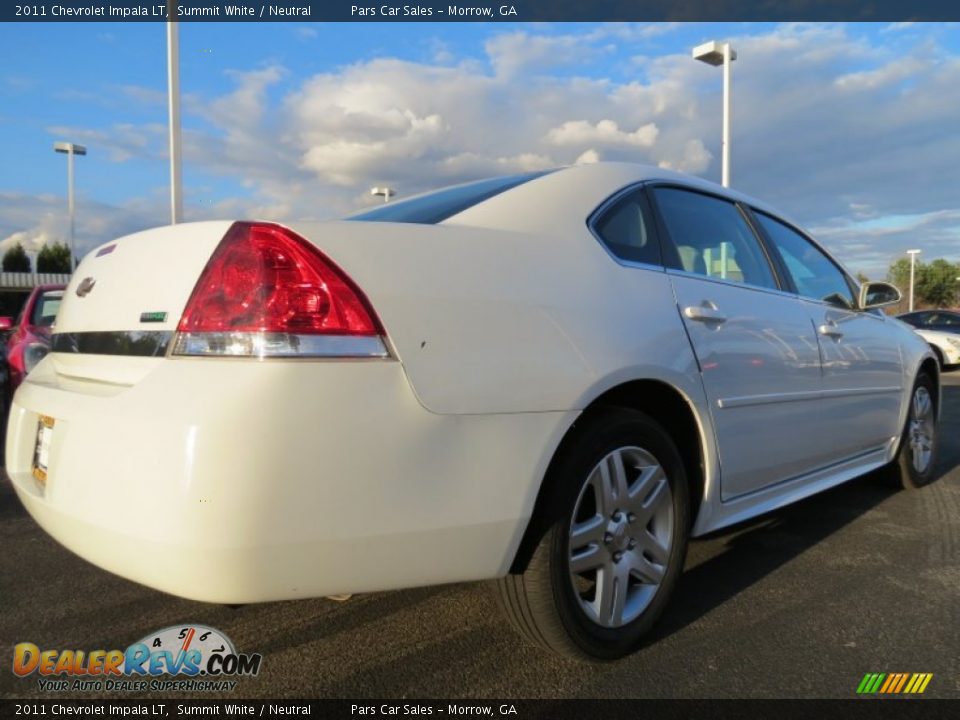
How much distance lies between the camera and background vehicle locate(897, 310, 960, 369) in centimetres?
1527

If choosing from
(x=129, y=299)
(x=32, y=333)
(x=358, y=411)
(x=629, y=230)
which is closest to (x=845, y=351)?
(x=629, y=230)

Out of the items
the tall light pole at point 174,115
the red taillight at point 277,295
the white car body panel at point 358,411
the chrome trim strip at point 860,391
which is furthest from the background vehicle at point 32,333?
the chrome trim strip at point 860,391

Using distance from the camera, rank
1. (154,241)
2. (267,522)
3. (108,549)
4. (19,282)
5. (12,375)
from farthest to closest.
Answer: (19,282), (12,375), (154,241), (108,549), (267,522)

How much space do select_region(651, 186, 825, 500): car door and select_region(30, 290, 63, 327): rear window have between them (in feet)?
19.9

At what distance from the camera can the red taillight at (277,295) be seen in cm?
165

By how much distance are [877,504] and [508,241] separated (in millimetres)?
3306

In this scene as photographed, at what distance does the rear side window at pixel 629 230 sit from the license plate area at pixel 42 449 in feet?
5.63

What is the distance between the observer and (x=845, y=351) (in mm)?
3486

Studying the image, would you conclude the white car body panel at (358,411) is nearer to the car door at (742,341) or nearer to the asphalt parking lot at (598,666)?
the car door at (742,341)

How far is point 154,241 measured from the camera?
6.59 ft

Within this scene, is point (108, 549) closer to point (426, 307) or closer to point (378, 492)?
point (378, 492)

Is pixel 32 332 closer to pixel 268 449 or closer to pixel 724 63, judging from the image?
pixel 268 449

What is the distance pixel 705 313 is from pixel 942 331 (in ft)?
54.7

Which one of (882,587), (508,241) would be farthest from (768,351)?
(508,241)
